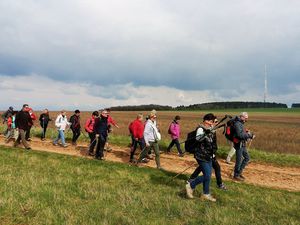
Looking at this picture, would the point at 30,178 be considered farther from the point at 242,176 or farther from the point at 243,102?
the point at 243,102

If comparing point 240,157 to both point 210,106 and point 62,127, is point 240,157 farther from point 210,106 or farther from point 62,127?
point 210,106

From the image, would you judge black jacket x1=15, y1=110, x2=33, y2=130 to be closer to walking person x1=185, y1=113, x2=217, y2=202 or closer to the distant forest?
walking person x1=185, y1=113, x2=217, y2=202

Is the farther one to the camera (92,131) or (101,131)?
(92,131)

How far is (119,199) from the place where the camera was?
981 cm

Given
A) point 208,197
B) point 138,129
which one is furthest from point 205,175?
point 138,129

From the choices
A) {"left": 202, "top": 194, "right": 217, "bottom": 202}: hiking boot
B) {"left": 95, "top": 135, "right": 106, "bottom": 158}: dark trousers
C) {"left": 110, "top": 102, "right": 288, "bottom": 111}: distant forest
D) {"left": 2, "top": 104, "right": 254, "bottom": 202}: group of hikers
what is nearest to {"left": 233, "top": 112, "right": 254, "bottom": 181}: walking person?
{"left": 2, "top": 104, "right": 254, "bottom": 202}: group of hikers

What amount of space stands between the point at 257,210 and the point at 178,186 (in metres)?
2.96

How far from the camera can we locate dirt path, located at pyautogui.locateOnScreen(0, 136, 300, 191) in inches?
568

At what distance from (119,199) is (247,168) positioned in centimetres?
864

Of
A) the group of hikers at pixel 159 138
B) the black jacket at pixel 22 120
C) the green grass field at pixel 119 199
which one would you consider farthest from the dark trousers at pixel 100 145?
the black jacket at pixel 22 120

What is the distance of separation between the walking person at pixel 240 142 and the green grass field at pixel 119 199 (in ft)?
4.11

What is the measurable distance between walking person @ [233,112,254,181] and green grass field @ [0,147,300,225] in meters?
1.25

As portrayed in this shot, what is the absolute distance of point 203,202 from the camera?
1019 cm

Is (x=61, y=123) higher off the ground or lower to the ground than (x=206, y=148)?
higher
